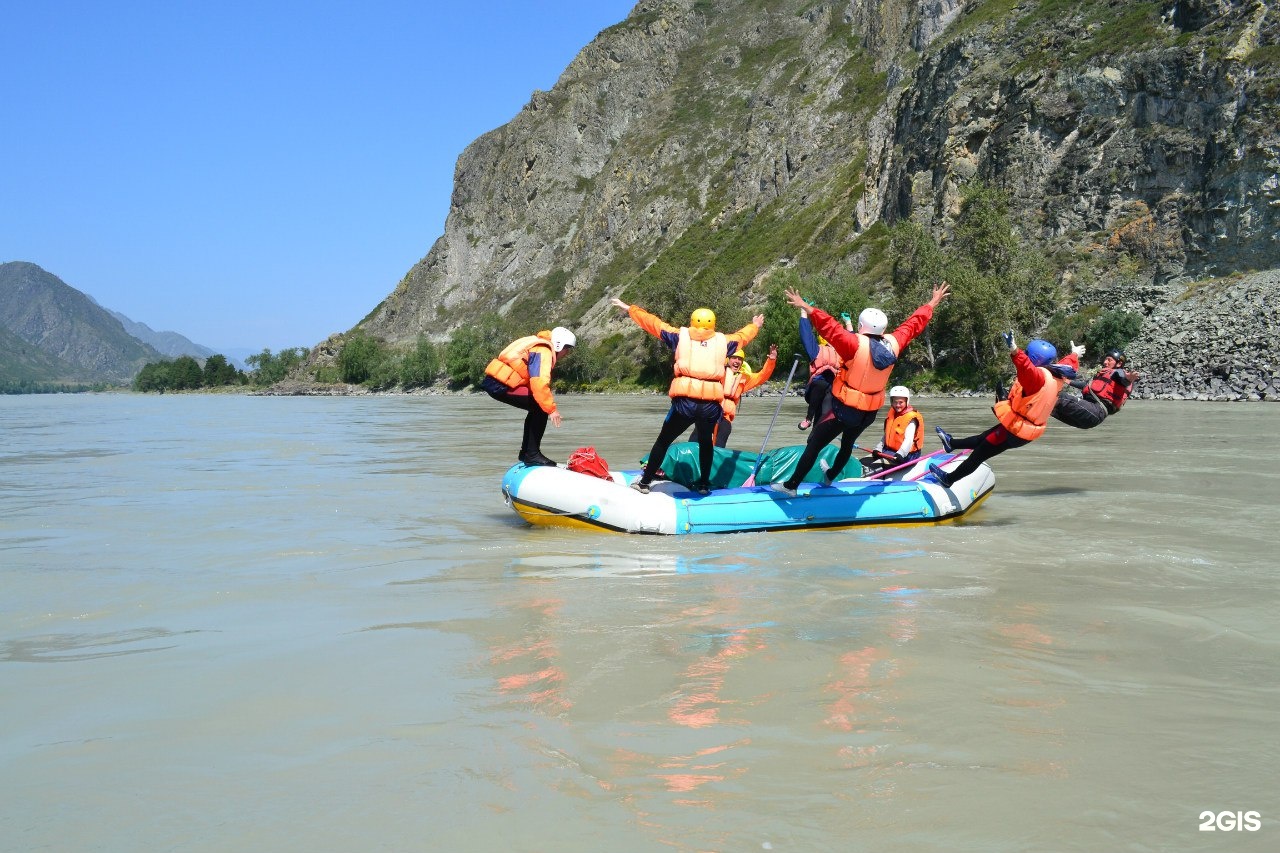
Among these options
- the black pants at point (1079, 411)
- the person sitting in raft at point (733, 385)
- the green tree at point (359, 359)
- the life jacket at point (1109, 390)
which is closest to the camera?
the person sitting in raft at point (733, 385)

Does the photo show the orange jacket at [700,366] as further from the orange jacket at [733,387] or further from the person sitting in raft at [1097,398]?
the person sitting in raft at [1097,398]

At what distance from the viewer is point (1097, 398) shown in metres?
12.6

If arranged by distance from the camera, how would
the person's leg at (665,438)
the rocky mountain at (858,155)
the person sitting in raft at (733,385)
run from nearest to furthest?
the person's leg at (665,438) → the person sitting in raft at (733,385) → the rocky mountain at (858,155)

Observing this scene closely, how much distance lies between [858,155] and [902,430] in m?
86.9

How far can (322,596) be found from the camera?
7102 mm

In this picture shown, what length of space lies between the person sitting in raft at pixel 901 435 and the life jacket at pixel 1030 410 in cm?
132

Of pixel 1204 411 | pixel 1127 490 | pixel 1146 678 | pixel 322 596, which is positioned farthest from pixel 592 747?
pixel 1204 411

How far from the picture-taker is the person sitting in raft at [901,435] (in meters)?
11.9

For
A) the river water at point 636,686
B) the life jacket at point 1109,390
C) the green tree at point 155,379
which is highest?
the green tree at point 155,379

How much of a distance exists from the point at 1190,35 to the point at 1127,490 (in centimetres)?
4740

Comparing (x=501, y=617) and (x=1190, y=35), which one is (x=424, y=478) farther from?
(x=1190, y=35)

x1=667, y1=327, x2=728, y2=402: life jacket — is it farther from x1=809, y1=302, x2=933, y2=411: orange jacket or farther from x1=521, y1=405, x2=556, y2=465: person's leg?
x1=521, y1=405, x2=556, y2=465: person's leg

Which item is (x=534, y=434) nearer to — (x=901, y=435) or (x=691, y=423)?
(x=691, y=423)

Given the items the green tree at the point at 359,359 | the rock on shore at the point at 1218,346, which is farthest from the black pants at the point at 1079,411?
the green tree at the point at 359,359
